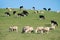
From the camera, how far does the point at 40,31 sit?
84.1ft

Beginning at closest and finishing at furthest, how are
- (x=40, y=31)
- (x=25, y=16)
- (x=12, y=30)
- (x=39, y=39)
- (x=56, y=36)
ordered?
(x=39, y=39) → (x=56, y=36) → (x=40, y=31) → (x=12, y=30) → (x=25, y=16)

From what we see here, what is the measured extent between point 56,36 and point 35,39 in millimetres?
2556

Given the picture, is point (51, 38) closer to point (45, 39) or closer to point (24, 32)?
point (45, 39)

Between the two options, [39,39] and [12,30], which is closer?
[39,39]

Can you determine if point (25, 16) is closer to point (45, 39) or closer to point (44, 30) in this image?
point (44, 30)

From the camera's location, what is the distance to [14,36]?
23188 mm

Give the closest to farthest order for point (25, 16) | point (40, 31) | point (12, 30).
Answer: point (40, 31) < point (12, 30) < point (25, 16)

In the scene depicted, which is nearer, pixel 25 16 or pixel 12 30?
pixel 12 30

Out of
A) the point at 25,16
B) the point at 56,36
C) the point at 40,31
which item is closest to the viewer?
the point at 56,36

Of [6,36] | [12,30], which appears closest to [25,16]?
[12,30]

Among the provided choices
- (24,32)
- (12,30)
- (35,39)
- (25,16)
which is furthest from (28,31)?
(25,16)

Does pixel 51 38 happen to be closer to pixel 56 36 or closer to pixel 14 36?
pixel 56 36

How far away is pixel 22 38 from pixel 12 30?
5.46 meters

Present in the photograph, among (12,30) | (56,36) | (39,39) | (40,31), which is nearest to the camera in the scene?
(39,39)
